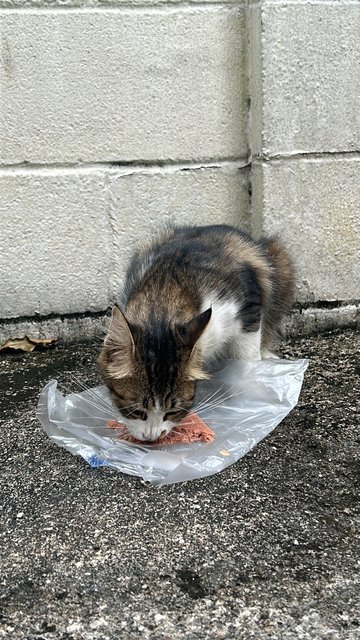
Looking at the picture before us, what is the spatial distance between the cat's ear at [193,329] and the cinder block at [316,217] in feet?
4.72

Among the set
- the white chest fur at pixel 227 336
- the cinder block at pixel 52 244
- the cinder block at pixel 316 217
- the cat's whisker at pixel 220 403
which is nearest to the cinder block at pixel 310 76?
the cinder block at pixel 316 217

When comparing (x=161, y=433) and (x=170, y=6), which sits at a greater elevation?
(x=170, y=6)

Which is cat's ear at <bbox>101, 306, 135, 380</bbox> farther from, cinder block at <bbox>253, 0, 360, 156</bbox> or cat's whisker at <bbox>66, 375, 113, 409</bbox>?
cinder block at <bbox>253, 0, 360, 156</bbox>

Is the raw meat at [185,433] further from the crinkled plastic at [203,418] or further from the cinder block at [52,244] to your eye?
the cinder block at [52,244]

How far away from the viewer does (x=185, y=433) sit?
253 cm

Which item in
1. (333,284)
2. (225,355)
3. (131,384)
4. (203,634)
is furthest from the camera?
(333,284)

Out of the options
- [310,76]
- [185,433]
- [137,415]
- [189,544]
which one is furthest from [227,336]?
[310,76]

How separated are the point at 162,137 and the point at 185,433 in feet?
5.76

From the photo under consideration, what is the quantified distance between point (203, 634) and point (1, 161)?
2657 mm

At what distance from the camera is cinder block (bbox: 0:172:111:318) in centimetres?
356

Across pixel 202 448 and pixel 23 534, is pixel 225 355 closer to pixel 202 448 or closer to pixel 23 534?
pixel 202 448

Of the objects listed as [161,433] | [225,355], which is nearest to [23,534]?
[161,433]

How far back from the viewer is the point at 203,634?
1.62m

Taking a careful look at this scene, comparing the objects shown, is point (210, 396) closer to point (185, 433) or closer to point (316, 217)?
point (185, 433)
